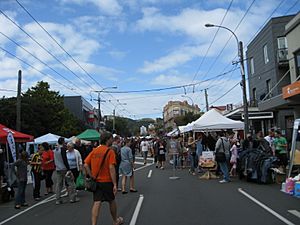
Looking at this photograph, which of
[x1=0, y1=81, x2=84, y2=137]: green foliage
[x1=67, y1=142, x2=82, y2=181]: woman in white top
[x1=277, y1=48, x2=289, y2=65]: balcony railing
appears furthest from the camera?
[x1=0, y1=81, x2=84, y2=137]: green foliage

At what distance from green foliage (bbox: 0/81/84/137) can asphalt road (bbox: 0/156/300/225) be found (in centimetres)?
3666

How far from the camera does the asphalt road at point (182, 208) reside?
771 cm

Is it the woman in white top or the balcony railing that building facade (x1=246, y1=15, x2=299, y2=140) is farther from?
the woman in white top

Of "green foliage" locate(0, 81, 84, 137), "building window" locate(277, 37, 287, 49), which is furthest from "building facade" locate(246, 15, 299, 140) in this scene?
"green foliage" locate(0, 81, 84, 137)

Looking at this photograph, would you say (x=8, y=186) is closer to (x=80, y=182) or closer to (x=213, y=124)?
Answer: (x=80, y=182)

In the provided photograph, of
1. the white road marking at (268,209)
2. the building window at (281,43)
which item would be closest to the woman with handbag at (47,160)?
the white road marking at (268,209)

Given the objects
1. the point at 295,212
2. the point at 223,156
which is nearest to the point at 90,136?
the point at 223,156

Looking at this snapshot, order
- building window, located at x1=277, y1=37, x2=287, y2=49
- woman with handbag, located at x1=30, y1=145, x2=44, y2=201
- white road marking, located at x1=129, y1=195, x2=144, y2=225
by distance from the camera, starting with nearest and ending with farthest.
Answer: white road marking, located at x1=129, y1=195, x2=144, y2=225 → woman with handbag, located at x1=30, y1=145, x2=44, y2=201 → building window, located at x1=277, y1=37, x2=287, y2=49

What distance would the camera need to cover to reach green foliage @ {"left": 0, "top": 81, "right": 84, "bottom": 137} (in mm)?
46438

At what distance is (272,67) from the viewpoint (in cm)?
3266

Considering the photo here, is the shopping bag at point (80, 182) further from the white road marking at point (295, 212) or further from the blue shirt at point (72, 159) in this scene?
the white road marking at point (295, 212)

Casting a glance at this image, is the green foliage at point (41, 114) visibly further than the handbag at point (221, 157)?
Yes

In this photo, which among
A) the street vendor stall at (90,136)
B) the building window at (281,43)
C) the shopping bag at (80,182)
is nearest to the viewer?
the shopping bag at (80,182)

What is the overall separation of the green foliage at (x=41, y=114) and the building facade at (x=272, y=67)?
1054 inches
